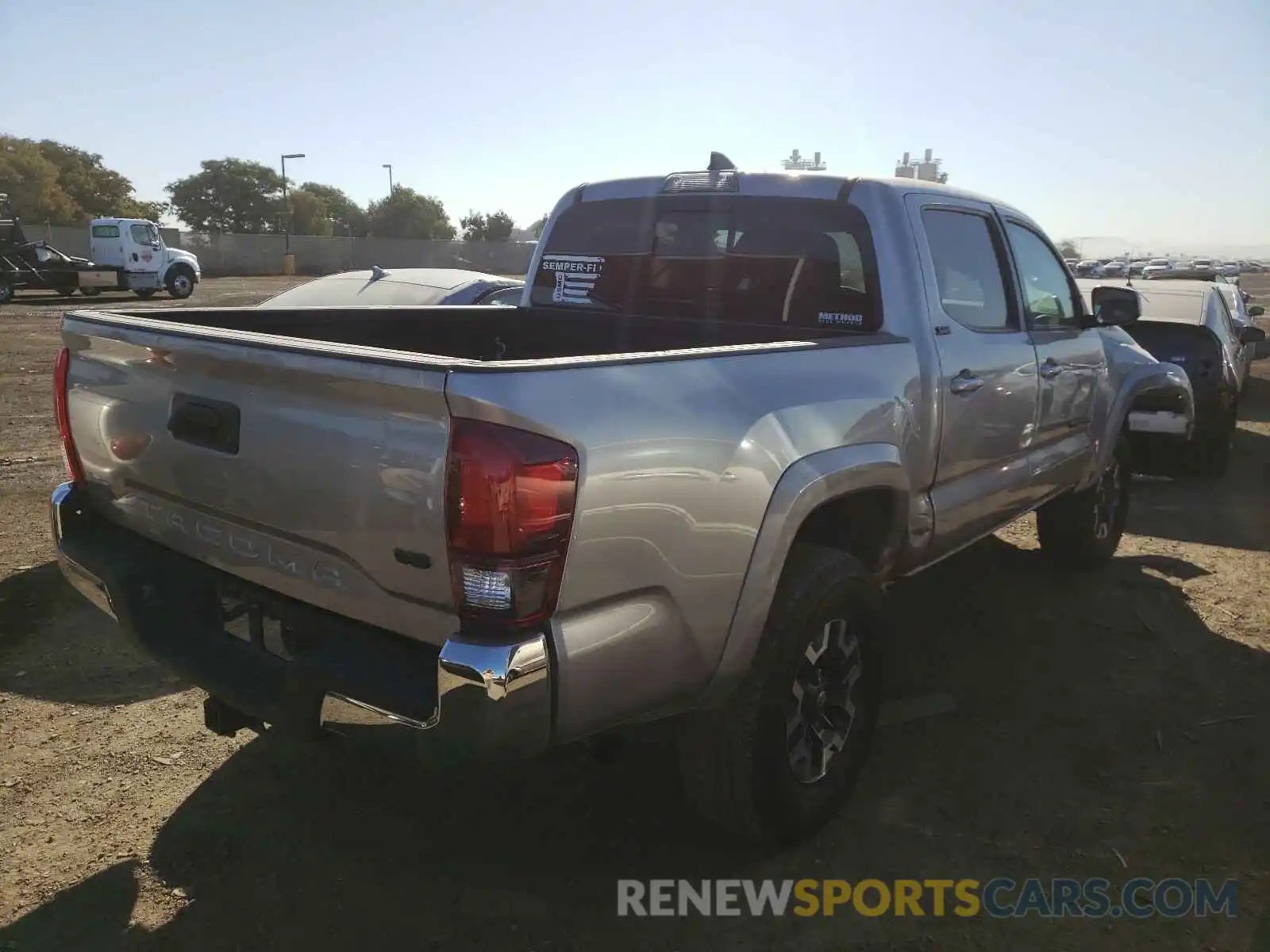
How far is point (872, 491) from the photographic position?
3162 millimetres

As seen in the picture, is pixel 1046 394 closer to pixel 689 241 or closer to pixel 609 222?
pixel 689 241

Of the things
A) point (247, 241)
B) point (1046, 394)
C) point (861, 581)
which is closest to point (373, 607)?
point (861, 581)

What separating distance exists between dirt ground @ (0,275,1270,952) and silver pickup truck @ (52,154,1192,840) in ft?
1.23

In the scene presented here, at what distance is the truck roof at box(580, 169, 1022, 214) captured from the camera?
11.3ft

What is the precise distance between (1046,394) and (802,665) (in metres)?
2.17

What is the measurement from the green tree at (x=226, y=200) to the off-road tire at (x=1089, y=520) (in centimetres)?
7803

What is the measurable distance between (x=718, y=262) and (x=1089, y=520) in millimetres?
2907

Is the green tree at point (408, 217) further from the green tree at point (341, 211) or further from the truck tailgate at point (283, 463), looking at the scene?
the truck tailgate at point (283, 463)

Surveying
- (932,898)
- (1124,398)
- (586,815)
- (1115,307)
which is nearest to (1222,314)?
(1124,398)

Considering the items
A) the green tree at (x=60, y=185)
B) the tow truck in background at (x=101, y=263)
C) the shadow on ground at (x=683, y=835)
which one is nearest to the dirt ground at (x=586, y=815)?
the shadow on ground at (x=683, y=835)

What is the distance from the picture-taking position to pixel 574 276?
4.22m

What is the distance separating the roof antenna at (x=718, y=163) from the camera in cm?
383

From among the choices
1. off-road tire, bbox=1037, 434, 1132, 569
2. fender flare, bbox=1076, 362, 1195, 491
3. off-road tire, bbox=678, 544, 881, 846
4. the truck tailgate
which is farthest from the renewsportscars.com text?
off-road tire, bbox=1037, 434, 1132, 569

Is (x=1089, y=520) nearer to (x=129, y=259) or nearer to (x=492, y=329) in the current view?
(x=492, y=329)
